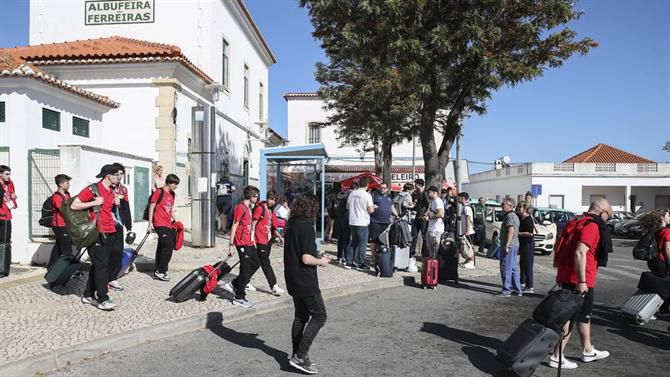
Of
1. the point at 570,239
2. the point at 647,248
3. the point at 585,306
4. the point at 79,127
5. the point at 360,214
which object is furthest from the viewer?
the point at 79,127

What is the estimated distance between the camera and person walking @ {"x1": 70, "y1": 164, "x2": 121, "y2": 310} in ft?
21.2

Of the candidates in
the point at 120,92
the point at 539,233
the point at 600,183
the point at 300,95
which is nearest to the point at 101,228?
the point at 120,92

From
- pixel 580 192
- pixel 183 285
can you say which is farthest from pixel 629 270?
pixel 580 192

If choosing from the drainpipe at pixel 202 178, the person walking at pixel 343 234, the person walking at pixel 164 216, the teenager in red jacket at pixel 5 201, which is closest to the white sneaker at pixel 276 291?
the person walking at pixel 164 216

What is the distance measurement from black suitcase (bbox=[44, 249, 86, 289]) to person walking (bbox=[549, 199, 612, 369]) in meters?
6.29

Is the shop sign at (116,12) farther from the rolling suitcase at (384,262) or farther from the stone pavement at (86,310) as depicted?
the rolling suitcase at (384,262)

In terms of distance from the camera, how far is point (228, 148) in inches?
800

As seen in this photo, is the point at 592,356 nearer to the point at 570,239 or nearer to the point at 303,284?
the point at 570,239

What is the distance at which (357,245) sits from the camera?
34.3ft

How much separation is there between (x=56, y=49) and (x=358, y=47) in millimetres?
9193

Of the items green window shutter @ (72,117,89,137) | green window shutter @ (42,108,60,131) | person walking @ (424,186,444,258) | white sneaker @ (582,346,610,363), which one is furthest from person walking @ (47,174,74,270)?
white sneaker @ (582,346,610,363)

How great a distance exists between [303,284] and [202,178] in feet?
26.5

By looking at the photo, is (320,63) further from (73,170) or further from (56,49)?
(73,170)

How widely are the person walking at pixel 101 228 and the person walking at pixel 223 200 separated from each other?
→ 8555 mm
